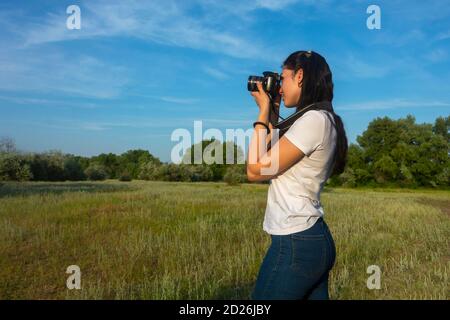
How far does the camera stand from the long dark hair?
7.89ft

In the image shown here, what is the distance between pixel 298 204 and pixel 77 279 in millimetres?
4246

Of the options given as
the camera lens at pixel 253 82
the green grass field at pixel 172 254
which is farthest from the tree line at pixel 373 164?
the camera lens at pixel 253 82

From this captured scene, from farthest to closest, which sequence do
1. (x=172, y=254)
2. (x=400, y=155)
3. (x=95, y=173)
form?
1. (x=400, y=155)
2. (x=95, y=173)
3. (x=172, y=254)

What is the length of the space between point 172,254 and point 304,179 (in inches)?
200

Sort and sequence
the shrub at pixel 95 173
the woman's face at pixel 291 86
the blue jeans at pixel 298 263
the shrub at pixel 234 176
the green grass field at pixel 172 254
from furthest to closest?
1. the shrub at pixel 234 176
2. the shrub at pixel 95 173
3. the green grass field at pixel 172 254
4. the woman's face at pixel 291 86
5. the blue jeans at pixel 298 263

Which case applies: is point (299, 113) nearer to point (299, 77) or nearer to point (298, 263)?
point (299, 77)

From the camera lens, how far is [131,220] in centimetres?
1043

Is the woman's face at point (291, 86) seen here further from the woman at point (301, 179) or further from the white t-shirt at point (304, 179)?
the white t-shirt at point (304, 179)

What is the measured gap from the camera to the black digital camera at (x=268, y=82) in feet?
8.63

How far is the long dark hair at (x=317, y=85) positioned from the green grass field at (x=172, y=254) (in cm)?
318

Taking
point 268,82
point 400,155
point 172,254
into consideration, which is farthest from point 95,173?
point 268,82

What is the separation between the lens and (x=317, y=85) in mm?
2404
